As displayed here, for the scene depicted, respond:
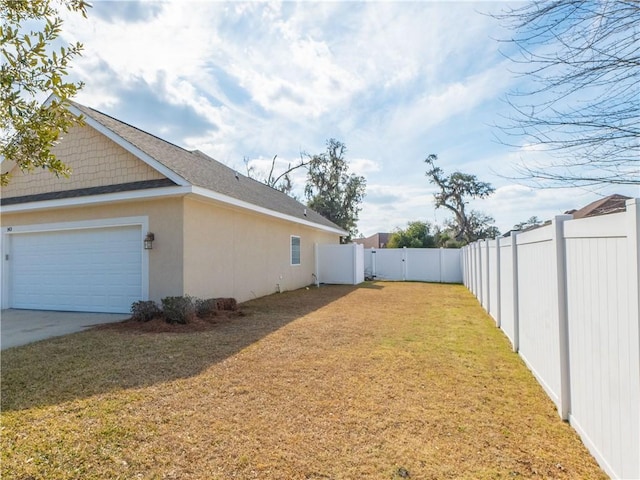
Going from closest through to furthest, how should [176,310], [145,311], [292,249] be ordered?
[176,310] < [145,311] < [292,249]

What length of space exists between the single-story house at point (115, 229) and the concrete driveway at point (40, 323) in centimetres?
46

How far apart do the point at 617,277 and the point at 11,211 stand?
46.1ft

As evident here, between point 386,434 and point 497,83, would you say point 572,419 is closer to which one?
point 386,434

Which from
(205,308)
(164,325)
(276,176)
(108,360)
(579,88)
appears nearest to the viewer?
(579,88)

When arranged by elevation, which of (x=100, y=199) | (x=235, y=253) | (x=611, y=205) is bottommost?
(x=235, y=253)

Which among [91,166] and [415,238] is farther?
[415,238]

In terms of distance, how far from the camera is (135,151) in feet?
29.9

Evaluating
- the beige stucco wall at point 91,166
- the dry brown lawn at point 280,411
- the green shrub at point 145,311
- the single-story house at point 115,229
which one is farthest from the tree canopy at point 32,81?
the beige stucco wall at point 91,166

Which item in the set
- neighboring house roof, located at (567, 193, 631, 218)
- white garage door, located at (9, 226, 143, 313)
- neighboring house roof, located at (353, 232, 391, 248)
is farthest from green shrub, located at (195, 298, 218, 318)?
neighboring house roof, located at (353, 232, 391, 248)

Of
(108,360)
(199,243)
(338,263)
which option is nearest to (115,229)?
(199,243)

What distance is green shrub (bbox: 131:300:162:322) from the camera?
8.24 m

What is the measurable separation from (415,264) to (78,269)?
16.1m

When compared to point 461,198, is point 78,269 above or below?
below

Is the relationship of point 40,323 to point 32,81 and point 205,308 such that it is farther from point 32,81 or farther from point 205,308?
point 32,81
